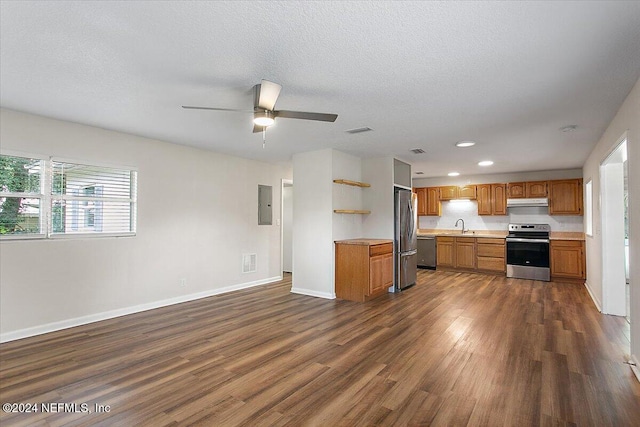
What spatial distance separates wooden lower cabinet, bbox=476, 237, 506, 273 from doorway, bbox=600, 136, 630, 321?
2.86 metres

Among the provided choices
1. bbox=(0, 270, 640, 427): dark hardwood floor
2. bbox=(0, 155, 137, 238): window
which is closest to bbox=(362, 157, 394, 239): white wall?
bbox=(0, 270, 640, 427): dark hardwood floor

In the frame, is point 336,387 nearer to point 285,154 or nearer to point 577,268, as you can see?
point 285,154

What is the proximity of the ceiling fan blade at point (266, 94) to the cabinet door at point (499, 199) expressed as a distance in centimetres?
675

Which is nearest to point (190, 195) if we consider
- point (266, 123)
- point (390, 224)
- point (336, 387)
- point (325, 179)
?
point (325, 179)

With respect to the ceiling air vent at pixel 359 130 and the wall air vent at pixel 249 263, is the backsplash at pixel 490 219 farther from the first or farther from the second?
the ceiling air vent at pixel 359 130

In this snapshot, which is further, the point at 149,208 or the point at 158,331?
the point at 149,208

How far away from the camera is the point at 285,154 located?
5.72 m

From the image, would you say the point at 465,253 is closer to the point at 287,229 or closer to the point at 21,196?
the point at 287,229

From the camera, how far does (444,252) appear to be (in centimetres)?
802

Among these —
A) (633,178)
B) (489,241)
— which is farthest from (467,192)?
(633,178)

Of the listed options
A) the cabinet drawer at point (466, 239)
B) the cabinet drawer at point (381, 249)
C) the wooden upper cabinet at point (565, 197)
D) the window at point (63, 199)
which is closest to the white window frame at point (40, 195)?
the window at point (63, 199)

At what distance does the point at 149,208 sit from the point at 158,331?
181 cm

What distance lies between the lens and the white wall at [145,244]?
3584 millimetres

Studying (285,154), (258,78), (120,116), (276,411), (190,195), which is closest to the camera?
(276,411)
